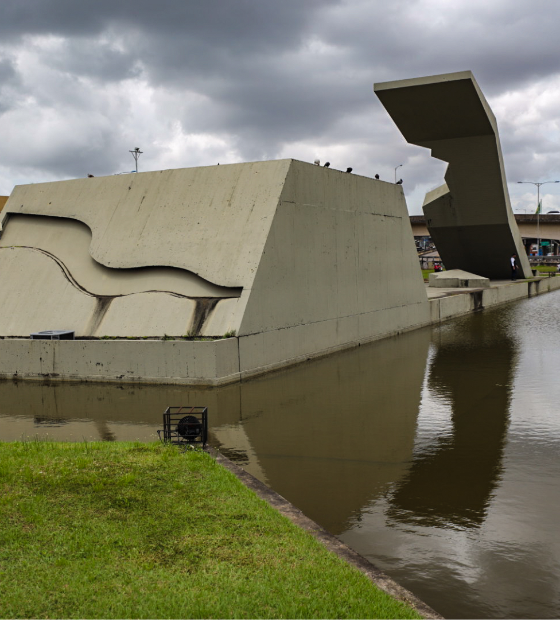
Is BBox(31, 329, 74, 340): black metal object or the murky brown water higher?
BBox(31, 329, 74, 340): black metal object

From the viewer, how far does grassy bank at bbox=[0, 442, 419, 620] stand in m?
3.62

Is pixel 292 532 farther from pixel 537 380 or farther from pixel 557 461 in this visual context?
pixel 537 380

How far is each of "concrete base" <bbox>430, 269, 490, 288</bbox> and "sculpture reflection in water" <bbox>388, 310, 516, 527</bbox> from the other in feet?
47.8

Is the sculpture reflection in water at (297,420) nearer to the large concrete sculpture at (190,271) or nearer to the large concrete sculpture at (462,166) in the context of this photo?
the large concrete sculpture at (190,271)

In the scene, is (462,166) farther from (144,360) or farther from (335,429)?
(335,429)

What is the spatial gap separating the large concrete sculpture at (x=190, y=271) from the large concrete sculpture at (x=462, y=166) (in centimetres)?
653

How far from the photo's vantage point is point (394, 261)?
18.7 m

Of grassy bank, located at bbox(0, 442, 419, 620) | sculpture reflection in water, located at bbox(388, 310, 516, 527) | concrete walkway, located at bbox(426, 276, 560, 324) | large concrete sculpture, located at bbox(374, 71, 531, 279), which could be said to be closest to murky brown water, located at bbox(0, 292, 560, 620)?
sculpture reflection in water, located at bbox(388, 310, 516, 527)

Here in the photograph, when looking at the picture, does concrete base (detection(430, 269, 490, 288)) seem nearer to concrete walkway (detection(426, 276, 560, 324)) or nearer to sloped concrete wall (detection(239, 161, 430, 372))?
concrete walkway (detection(426, 276, 560, 324))

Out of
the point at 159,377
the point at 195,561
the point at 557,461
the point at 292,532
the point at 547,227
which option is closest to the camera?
the point at 195,561

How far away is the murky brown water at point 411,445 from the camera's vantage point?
15.5 ft

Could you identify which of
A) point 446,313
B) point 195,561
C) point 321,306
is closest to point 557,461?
point 195,561

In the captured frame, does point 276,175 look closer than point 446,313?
Yes

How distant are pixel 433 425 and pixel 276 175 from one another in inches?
270
